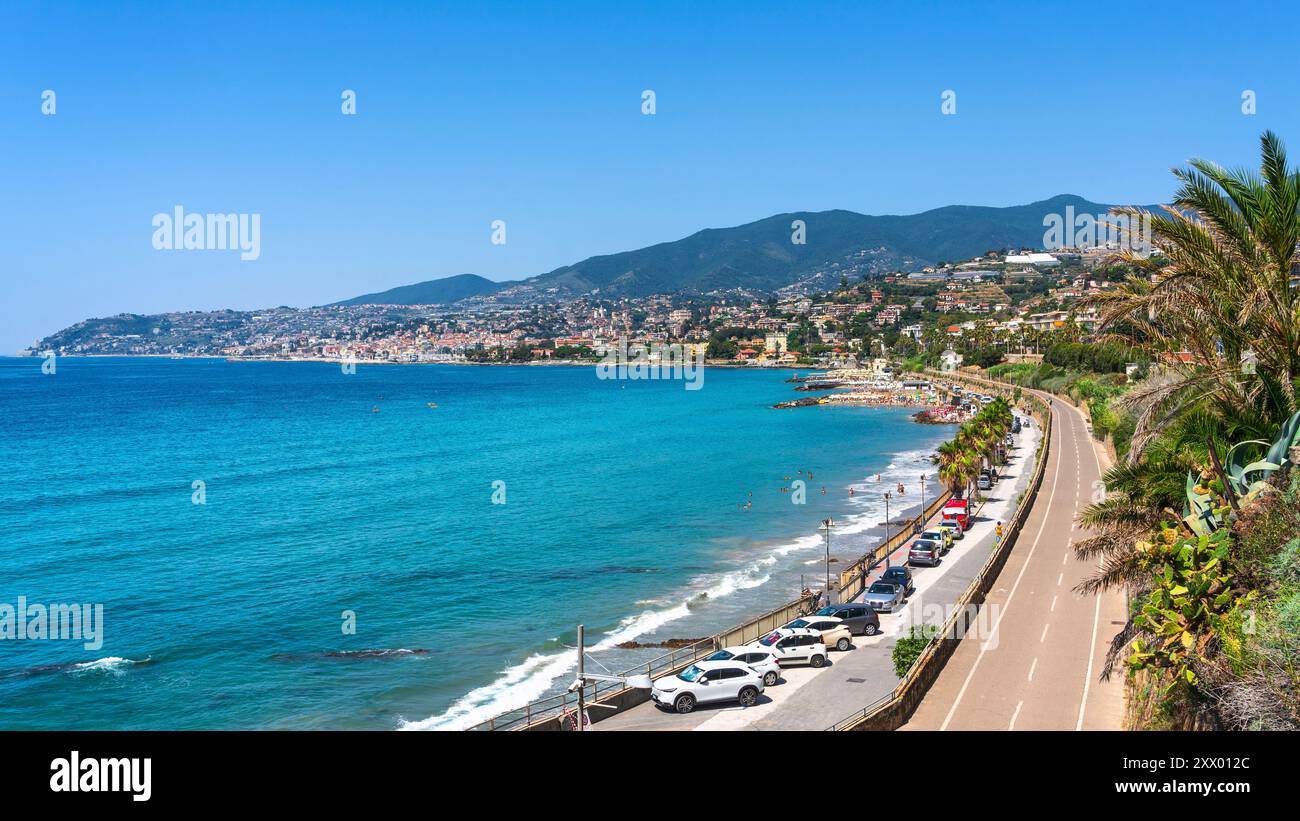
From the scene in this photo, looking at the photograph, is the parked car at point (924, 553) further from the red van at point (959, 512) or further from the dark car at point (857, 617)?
the dark car at point (857, 617)

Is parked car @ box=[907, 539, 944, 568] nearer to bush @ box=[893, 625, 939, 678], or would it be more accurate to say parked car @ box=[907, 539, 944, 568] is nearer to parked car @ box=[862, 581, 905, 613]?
parked car @ box=[862, 581, 905, 613]

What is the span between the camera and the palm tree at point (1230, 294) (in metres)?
10.8

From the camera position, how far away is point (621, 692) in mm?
18953

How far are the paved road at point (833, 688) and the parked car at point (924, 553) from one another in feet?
1.43

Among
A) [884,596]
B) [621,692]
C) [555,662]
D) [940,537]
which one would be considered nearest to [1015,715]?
[621,692]

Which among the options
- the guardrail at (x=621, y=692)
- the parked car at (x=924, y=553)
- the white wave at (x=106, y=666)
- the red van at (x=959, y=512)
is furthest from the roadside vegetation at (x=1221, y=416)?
the red van at (x=959, y=512)

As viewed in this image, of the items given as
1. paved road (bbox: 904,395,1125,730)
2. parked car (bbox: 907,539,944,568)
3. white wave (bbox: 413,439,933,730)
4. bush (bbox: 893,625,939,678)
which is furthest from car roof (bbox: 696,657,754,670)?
parked car (bbox: 907,539,944,568)

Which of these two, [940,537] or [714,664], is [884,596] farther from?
[714,664]

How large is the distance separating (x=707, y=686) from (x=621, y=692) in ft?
6.15

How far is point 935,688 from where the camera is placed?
1842cm

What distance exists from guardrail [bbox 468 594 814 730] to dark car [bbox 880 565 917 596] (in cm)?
277

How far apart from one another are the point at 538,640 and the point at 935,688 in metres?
13.3
